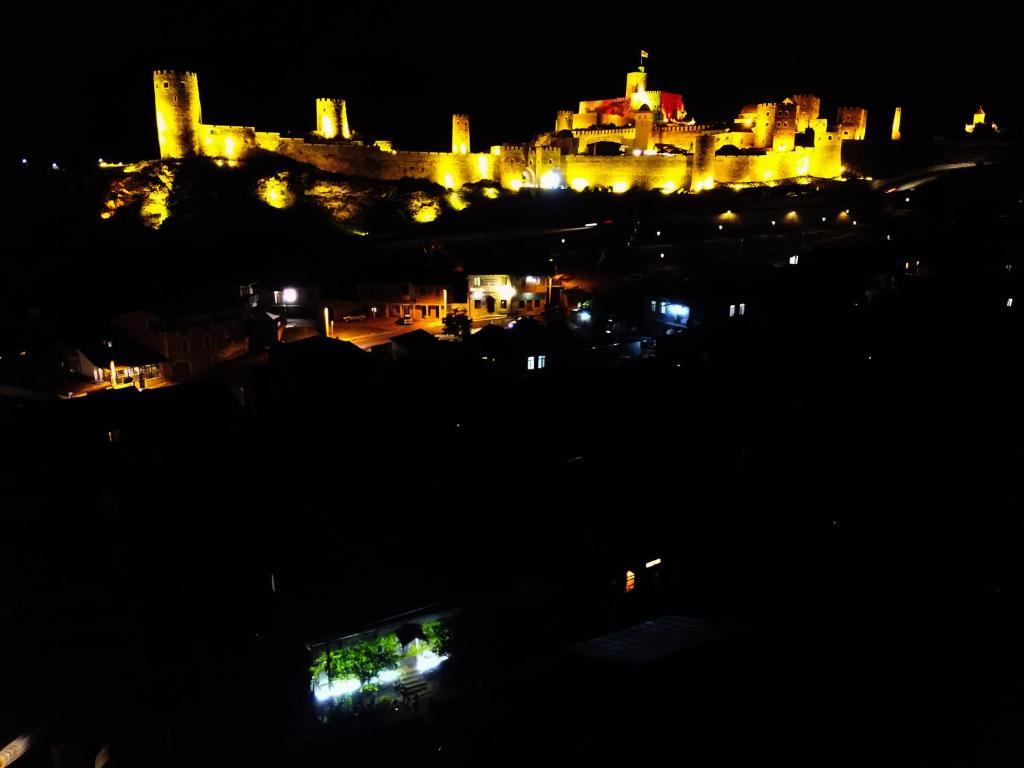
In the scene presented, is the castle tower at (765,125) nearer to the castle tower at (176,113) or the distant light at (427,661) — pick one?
the castle tower at (176,113)

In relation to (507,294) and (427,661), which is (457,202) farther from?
(427,661)

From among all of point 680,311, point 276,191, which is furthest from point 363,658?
point 276,191

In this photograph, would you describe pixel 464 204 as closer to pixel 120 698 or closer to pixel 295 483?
pixel 295 483

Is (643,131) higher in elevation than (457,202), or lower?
higher

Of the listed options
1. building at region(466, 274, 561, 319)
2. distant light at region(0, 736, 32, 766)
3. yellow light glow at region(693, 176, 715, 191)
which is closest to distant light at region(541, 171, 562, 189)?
yellow light glow at region(693, 176, 715, 191)

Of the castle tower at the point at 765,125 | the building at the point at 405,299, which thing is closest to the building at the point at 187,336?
the building at the point at 405,299

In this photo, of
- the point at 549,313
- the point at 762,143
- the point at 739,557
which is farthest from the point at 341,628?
the point at 762,143

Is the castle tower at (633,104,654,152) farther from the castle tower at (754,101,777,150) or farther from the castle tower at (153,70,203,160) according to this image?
the castle tower at (153,70,203,160)
